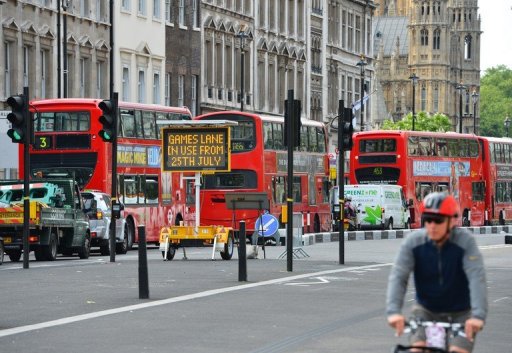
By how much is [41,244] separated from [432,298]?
29.8 metres

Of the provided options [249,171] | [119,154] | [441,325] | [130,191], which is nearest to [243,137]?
[249,171]

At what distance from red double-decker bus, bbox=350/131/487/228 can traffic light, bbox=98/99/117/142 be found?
37.3 m

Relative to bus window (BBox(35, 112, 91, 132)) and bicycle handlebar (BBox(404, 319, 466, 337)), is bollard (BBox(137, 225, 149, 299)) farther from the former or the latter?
bus window (BBox(35, 112, 91, 132))

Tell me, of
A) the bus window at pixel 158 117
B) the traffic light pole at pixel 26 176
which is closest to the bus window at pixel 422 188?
the bus window at pixel 158 117

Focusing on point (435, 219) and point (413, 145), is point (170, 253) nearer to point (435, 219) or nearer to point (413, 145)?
point (435, 219)

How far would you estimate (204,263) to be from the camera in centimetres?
3531

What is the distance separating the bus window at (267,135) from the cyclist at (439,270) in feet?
150

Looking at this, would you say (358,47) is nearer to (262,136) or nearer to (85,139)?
(262,136)

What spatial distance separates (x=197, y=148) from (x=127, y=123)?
9.73 metres

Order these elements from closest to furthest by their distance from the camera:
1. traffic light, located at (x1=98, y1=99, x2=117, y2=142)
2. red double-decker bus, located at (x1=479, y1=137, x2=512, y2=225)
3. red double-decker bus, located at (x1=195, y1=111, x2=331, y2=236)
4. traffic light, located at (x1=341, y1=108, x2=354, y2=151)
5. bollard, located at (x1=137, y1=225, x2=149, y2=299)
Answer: bollard, located at (x1=137, y1=225, x2=149, y2=299) < traffic light, located at (x1=341, y1=108, x2=354, y2=151) < traffic light, located at (x1=98, y1=99, x2=117, y2=142) < red double-decker bus, located at (x1=195, y1=111, x2=331, y2=236) < red double-decker bus, located at (x1=479, y1=137, x2=512, y2=225)

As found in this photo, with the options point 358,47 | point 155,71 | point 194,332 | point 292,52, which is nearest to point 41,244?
point 194,332

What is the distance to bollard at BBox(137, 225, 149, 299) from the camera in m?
22.7

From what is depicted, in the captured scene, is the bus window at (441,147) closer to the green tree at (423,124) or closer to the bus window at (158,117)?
the bus window at (158,117)

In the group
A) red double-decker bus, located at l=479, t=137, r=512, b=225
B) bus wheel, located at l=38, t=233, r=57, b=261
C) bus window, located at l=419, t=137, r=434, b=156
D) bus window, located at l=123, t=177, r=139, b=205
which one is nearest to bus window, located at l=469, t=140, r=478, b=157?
red double-decker bus, located at l=479, t=137, r=512, b=225
